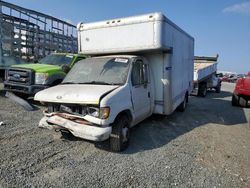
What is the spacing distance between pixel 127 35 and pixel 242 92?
24.7ft

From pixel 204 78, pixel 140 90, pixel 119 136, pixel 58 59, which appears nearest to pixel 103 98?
pixel 119 136

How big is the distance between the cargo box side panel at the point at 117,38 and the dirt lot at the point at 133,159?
7.28ft

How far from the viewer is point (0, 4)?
10508 millimetres

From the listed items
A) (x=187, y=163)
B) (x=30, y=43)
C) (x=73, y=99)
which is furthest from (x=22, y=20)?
(x=187, y=163)

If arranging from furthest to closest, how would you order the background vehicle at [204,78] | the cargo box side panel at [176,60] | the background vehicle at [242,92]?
the background vehicle at [204,78], the background vehicle at [242,92], the cargo box side panel at [176,60]

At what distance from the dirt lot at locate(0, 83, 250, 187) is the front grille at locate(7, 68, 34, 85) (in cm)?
202

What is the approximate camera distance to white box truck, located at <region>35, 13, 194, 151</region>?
4.82 m

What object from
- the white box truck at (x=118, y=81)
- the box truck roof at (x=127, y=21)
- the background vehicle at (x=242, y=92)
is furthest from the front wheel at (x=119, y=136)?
the background vehicle at (x=242, y=92)

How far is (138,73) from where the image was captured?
6.16m

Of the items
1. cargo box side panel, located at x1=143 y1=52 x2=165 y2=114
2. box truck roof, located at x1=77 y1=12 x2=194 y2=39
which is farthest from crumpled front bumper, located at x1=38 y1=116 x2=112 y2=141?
box truck roof, located at x1=77 y1=12 x2=194 y2=39

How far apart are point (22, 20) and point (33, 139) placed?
7988 mm

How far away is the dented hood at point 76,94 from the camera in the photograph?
4.72m

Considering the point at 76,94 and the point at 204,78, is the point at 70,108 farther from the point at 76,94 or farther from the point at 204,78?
the point at 204,78

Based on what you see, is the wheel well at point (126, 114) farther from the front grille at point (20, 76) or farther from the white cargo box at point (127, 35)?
the front grille at point (20, 76)
